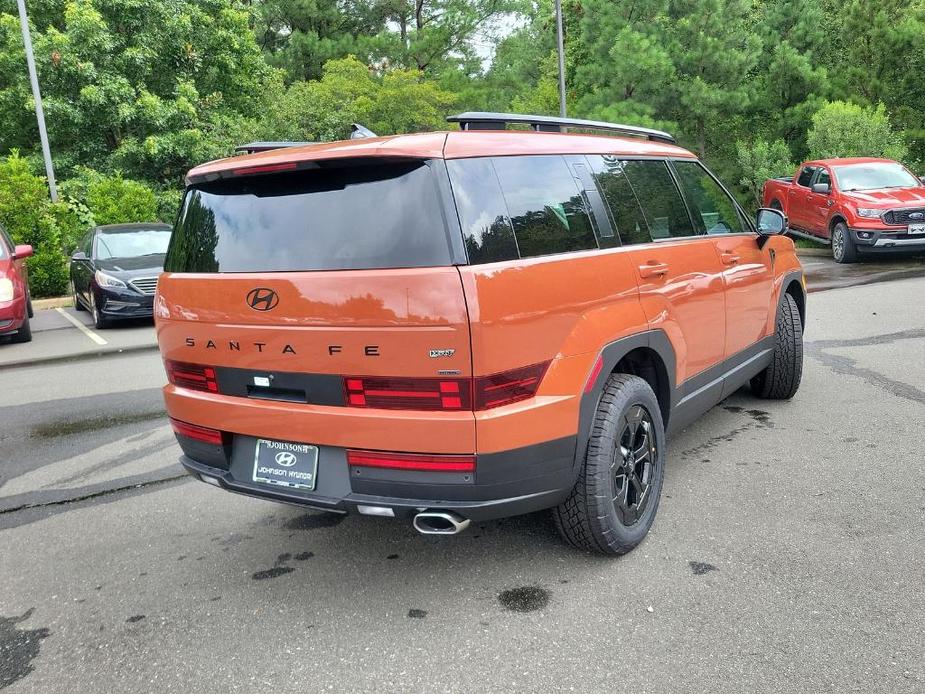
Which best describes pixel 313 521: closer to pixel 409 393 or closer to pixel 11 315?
pixel 409 393

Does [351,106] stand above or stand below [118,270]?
above

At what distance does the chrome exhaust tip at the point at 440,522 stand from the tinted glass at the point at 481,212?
90cm

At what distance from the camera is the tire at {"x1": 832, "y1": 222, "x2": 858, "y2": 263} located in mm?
13343

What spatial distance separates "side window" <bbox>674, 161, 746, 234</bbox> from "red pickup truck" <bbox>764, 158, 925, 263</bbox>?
9.44 m

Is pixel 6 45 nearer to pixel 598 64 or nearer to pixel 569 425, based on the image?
pixel 598 64

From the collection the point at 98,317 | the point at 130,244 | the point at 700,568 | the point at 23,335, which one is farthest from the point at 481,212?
the point at 130,244

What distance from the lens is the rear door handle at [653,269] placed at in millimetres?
3508

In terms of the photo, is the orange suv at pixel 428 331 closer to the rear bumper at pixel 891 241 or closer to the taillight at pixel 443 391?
the taillight at pixel 443 391

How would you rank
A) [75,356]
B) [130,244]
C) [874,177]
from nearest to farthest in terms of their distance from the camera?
[75,356]
[130,244]
[874,177]

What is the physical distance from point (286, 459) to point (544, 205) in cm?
142

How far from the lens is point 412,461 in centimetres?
275

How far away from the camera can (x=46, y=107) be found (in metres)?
20.2

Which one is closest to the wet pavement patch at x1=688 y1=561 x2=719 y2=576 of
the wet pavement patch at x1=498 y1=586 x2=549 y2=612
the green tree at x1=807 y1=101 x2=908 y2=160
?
the wet pavement patch at x1=498 y1=586 x2=549 y2=612

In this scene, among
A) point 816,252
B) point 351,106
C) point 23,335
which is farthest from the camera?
point 351,106
